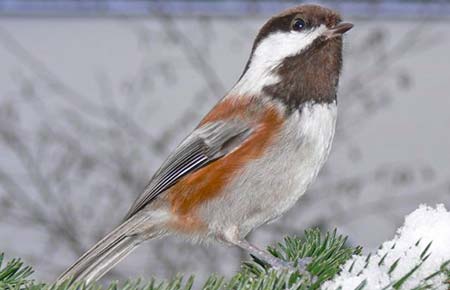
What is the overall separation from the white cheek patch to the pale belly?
10 cm

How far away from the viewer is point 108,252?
151 cm

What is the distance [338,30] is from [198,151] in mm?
361

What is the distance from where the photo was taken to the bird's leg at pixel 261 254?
108cm

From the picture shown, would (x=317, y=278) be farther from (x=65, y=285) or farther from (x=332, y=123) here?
(x=332, y=123)

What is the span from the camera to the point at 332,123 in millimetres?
1498

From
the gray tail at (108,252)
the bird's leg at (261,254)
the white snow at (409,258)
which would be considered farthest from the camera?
the gray tail at (108,252)

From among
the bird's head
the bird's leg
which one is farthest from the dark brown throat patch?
the bird's leg

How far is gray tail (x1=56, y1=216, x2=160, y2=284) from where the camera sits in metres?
1.43

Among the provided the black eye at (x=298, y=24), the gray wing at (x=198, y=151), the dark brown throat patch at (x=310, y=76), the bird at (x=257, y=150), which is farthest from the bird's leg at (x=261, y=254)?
the black eye at (x=298, y=24)

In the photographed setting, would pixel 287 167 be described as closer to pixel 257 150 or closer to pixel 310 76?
pixel 257 150

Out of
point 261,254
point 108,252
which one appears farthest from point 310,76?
point 108,252

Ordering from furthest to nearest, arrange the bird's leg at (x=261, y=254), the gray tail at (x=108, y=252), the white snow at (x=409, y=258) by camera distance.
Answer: the gray tail at (x=108, y=252)
the bird's leg at (x=261, y=254)
the white snow at (x=409, y=258)

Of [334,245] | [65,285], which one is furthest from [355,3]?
[65,285]

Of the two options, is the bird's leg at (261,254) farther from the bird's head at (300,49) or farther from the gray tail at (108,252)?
the bird's head at (300,49)
